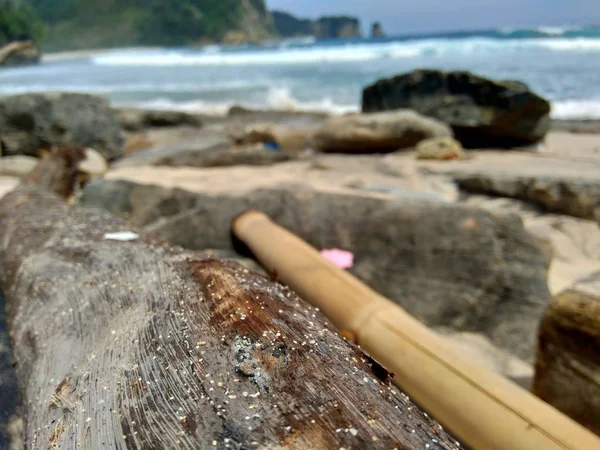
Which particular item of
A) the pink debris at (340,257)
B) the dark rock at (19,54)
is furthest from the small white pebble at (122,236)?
the dark rock at (19,54)

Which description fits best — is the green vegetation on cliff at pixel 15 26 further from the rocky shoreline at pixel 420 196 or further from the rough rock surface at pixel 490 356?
the rough rock surface at pixel 490 356

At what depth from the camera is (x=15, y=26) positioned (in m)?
48.7

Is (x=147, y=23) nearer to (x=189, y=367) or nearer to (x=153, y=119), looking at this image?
(x=153, y=119)

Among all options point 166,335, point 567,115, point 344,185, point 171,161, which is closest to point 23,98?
point 171,161

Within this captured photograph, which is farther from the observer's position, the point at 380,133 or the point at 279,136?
the point at 279,136

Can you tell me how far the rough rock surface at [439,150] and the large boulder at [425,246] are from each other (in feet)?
9.55

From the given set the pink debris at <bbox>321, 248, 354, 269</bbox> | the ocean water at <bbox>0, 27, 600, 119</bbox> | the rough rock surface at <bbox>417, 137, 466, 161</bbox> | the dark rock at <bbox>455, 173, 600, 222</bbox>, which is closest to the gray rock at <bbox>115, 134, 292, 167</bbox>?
the rough rock surface at <bbox>417, 137, 466, 161</bbox>

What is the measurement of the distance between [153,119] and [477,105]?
17.7 feet

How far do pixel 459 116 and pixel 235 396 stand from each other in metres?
6.18

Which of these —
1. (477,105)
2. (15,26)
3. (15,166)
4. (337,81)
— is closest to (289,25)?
(15,26)

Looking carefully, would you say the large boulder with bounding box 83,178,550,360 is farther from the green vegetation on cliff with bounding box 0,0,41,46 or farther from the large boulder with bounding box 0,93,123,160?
the green vegetation on cliff with bounding box 0,0,41,46

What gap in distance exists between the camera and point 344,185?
13.7 feet

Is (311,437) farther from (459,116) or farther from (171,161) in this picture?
(459,116)

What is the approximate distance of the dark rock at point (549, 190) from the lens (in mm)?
3264
